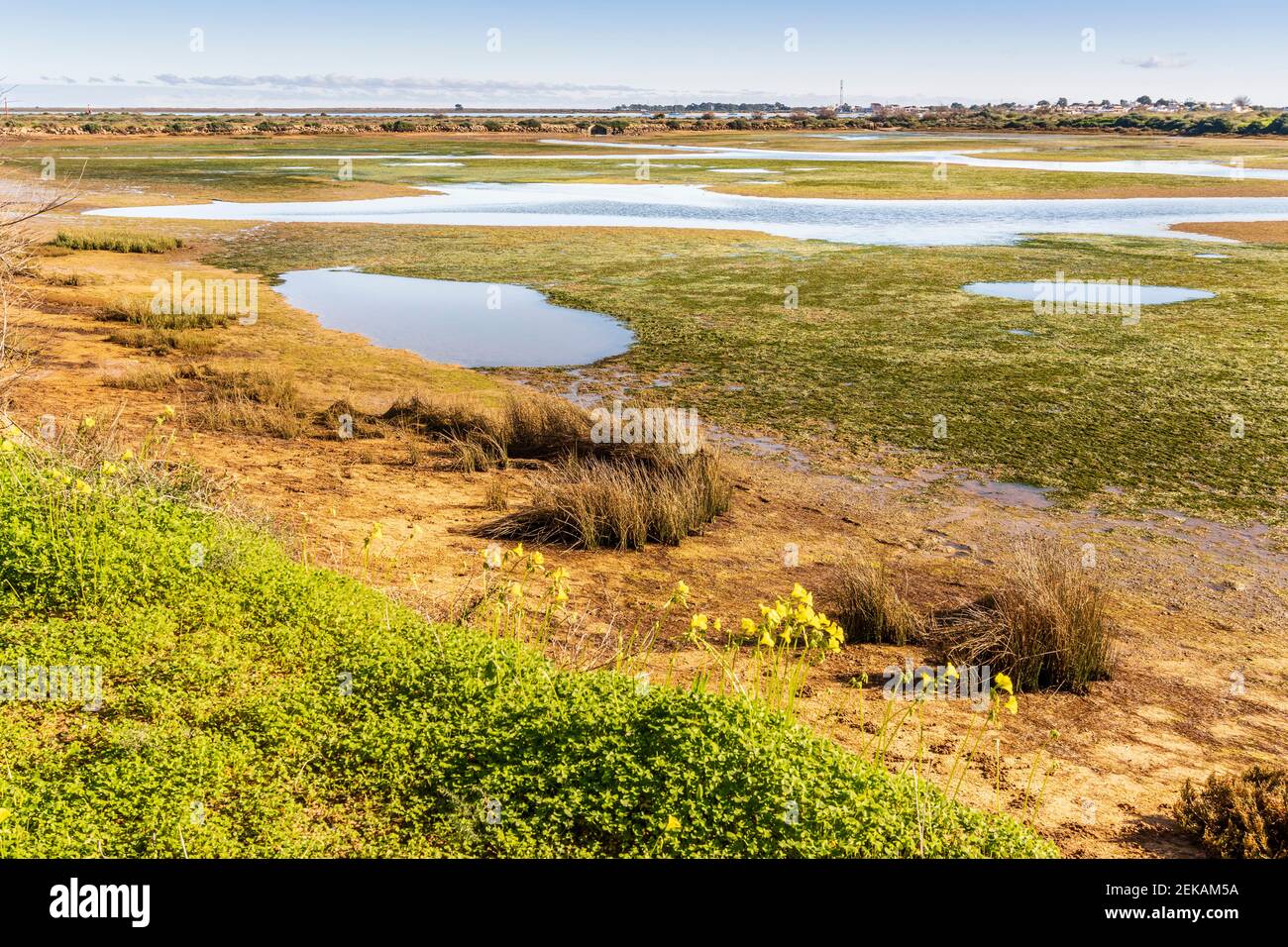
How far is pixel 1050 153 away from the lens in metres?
70.9

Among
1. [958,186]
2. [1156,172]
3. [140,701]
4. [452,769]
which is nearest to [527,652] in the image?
[452,769]

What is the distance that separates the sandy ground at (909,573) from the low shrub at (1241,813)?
14 cm

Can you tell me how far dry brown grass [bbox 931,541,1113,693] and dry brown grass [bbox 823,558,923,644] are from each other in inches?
10.8

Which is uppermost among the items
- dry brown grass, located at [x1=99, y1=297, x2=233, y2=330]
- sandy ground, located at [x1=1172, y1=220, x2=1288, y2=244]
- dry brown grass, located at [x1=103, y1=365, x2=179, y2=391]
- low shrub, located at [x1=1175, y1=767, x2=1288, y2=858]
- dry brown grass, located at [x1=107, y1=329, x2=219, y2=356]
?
sandy ground, located at [x1=1172, y1=220, x2=1288, y2=244]

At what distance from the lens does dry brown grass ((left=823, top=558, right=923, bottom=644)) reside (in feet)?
24.3

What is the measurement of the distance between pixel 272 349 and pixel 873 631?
12013mm

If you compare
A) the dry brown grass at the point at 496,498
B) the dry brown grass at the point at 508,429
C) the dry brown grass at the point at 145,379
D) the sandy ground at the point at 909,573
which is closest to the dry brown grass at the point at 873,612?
the sandy ground at the point at 909,573

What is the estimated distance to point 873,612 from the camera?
24.4ft

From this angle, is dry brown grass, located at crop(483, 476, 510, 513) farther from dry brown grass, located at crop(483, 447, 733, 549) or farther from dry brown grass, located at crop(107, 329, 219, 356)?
dry brown grass, located at crop(107, 329, 219, 356)

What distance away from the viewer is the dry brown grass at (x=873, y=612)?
291 inches

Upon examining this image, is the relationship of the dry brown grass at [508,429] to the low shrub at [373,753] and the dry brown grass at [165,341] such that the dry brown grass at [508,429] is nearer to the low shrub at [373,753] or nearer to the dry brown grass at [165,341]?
the low shrub at [373,753]

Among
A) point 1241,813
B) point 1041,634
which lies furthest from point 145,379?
point 1241,813

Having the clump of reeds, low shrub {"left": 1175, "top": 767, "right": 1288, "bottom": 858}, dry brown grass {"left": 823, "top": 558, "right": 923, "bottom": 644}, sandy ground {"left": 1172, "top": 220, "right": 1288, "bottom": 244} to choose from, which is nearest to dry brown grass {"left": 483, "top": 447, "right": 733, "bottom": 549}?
dry brown grass {"left": 823, "top": 558, "right": 923, "bottom": 644}

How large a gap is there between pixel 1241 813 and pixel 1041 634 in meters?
2.04
